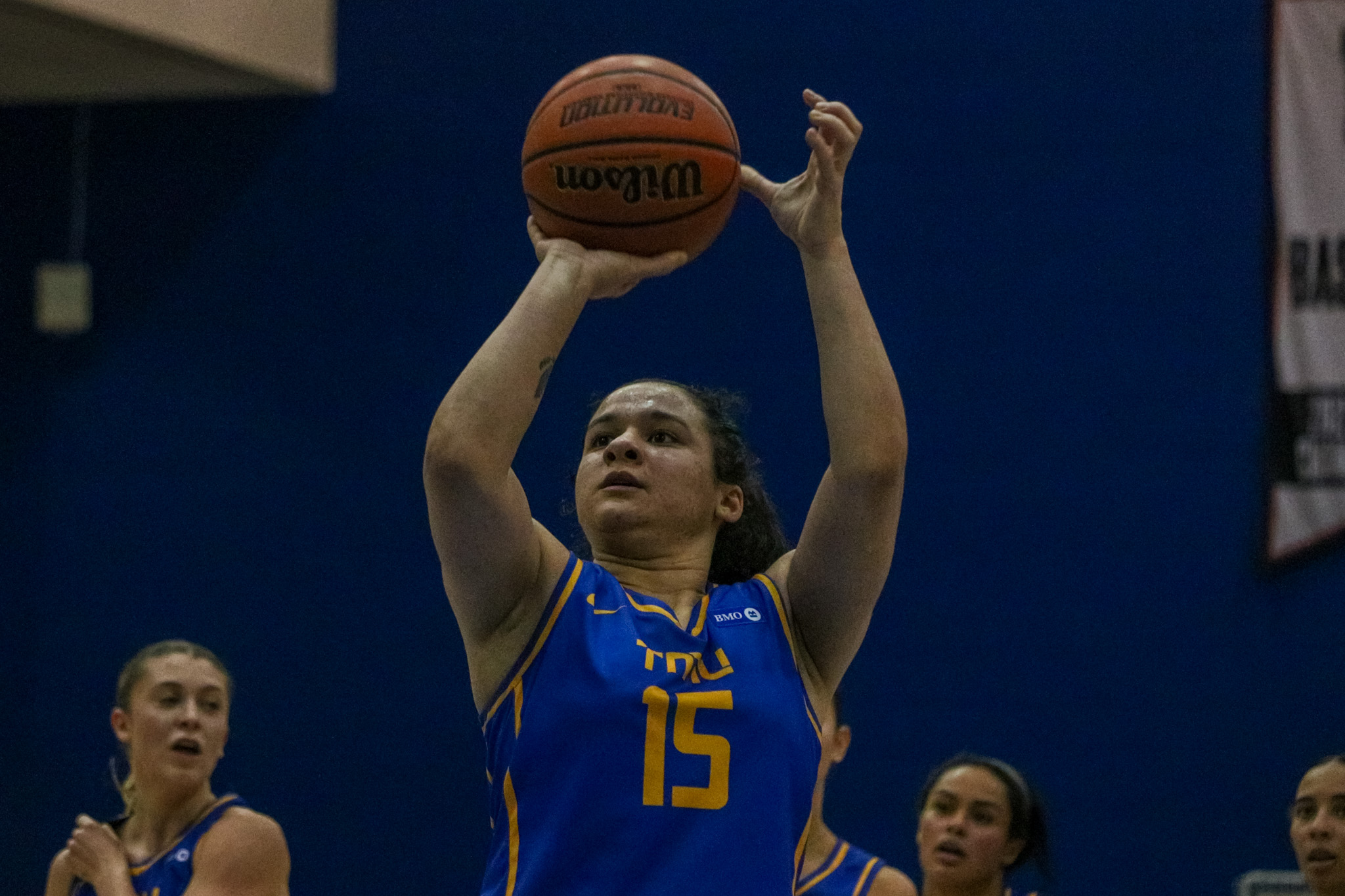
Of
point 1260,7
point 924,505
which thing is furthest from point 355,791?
point 1260,7

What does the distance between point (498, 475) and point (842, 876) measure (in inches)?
85.2

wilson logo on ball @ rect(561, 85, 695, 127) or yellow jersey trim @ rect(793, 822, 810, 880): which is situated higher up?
wilson logo on ball @ rect(561, 85, 695, 127)

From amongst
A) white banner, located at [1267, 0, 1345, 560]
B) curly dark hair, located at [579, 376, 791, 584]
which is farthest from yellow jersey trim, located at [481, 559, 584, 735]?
white banner, located at [1267, 0, 1345, 560]

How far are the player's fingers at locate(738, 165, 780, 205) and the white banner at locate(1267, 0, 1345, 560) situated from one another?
3508 mm

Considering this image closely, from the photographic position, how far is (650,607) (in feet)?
7.87

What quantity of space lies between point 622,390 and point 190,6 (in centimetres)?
392

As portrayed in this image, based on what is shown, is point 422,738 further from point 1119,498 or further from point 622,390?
point 622,390

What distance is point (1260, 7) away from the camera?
571cm

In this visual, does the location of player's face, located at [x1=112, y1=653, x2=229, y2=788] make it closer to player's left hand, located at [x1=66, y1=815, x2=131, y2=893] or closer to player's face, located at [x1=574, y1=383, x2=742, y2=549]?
player's left hand, located at [x1=66, y1=815, x2=131, y2=893]

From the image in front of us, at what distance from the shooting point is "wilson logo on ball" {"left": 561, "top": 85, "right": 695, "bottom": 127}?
8.39 feet

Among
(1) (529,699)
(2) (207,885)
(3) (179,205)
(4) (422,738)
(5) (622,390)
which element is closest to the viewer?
(1) (529,699)

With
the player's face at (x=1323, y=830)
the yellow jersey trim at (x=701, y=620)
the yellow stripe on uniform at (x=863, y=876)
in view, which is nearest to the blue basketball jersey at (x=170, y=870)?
the yellow stripe on uniform at (x=863, y=876)

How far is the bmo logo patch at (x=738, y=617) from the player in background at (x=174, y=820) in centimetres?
186

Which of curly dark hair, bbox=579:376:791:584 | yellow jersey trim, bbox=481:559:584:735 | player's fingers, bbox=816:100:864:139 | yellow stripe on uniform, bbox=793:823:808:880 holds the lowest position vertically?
yellow stripe on uniform, bbox=793:823:808:880
